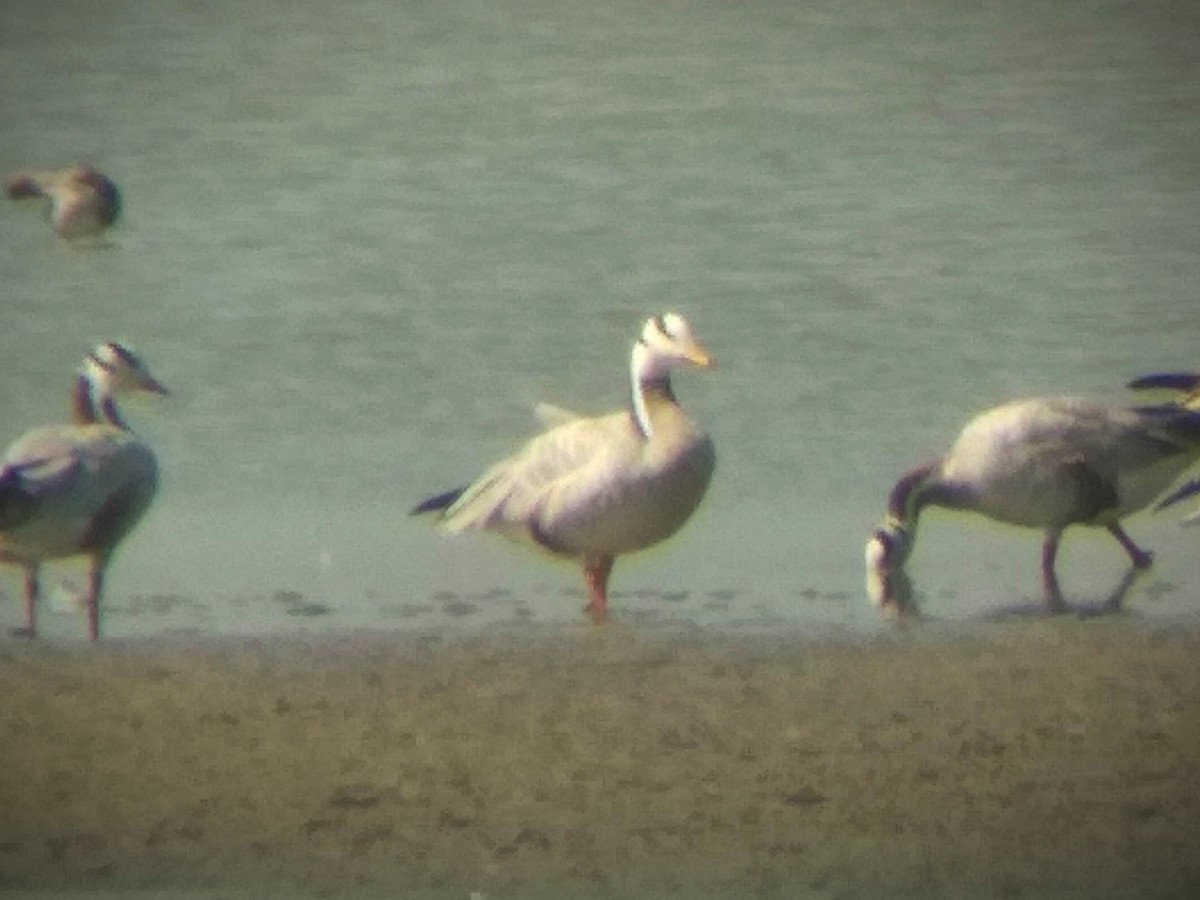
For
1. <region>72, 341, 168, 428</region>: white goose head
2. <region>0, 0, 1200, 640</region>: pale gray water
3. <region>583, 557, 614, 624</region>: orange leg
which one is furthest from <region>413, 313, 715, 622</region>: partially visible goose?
<region>72, 341, 168, 428</region>: white goose head

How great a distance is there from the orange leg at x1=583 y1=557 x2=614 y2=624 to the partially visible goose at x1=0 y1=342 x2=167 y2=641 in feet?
4.81

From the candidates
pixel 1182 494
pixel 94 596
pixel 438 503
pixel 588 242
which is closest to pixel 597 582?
pixel 438 503

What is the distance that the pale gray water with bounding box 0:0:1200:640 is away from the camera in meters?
11.6

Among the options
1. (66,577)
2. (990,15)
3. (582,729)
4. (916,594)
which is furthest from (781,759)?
(990,15)

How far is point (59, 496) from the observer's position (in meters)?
9.89

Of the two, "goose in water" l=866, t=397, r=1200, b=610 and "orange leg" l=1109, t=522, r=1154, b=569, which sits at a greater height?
"goose in water" l=866, t=397, r=1200, b=610

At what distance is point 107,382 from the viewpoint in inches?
445

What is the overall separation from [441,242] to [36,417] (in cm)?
219

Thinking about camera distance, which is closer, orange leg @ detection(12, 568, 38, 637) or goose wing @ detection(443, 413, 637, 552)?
orange leg @ detection(12, 568, 38, 637)

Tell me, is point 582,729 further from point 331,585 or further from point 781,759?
point 331,585

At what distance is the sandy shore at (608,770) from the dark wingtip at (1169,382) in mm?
2428

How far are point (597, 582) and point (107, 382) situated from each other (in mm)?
2298

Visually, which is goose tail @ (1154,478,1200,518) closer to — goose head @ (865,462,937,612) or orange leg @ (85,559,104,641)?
goose head @ (865,462,937,612)

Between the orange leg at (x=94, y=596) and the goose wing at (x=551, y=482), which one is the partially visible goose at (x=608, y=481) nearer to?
the goose wing at (x=551, y=482)
